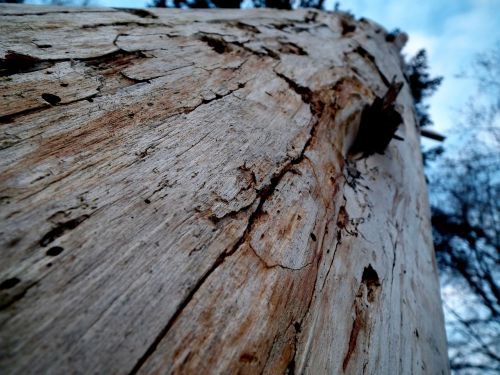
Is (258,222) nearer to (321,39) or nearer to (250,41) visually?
(250,41)

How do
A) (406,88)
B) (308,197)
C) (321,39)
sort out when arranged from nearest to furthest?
(308,197), (321,39), (406,88)

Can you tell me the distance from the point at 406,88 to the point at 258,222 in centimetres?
246

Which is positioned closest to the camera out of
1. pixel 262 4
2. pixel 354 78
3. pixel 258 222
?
pixel 258 222

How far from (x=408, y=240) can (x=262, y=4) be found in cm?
515

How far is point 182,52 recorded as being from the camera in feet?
3.40

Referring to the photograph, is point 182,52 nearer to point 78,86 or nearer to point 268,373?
point 78,86

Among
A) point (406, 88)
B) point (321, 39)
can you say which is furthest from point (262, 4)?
point (321, 39)

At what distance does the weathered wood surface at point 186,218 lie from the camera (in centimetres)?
40

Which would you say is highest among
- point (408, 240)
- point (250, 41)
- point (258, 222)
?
point (250, 41)

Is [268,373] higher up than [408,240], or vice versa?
[408,240]

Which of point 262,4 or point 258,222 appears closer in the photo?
point 258,222

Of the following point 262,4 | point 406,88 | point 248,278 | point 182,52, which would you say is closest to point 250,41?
point 182,52

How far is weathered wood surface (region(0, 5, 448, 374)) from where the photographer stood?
40 cm

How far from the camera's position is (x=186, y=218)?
0.55m
